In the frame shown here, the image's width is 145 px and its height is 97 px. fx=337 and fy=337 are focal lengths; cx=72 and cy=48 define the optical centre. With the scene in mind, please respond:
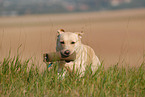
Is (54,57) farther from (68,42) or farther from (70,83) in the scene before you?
(70,83)

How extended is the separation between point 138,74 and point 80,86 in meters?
1.18

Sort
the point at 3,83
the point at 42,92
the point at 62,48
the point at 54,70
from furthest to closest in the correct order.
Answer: the point at 62,48 < the point at 54,70 < the point at 3,83 < the point at 42,92

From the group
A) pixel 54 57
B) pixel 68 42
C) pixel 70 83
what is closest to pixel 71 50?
pixel 68 42

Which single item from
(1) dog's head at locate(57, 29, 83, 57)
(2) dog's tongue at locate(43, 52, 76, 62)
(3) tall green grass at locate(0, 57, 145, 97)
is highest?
(1) dog's head at locate(57, 29, 83, 57)

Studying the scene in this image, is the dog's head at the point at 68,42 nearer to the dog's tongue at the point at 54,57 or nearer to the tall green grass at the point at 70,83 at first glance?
the dog's tongue at the point at 54,57

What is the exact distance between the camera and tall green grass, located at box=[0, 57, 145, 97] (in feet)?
18.3

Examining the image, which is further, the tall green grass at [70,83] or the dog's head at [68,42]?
the dog's head at [68,42]

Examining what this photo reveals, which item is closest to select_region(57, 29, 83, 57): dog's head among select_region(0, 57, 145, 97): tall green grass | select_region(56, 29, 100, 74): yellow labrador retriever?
select_region(56, 29, 100, 74): yellow labrador retriever

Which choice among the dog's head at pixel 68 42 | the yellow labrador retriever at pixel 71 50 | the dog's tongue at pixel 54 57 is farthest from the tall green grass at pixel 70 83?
the dog's head at pixel 68 42

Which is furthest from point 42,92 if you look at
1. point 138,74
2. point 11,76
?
point 138,74

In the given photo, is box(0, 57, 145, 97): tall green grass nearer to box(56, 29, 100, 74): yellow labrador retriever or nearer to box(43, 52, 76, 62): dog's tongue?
box(43, 52, 76, 62): dog's tongue

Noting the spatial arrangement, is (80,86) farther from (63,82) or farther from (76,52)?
(76,52)

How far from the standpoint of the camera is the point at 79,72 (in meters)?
6.52

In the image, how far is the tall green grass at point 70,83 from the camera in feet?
18.3
